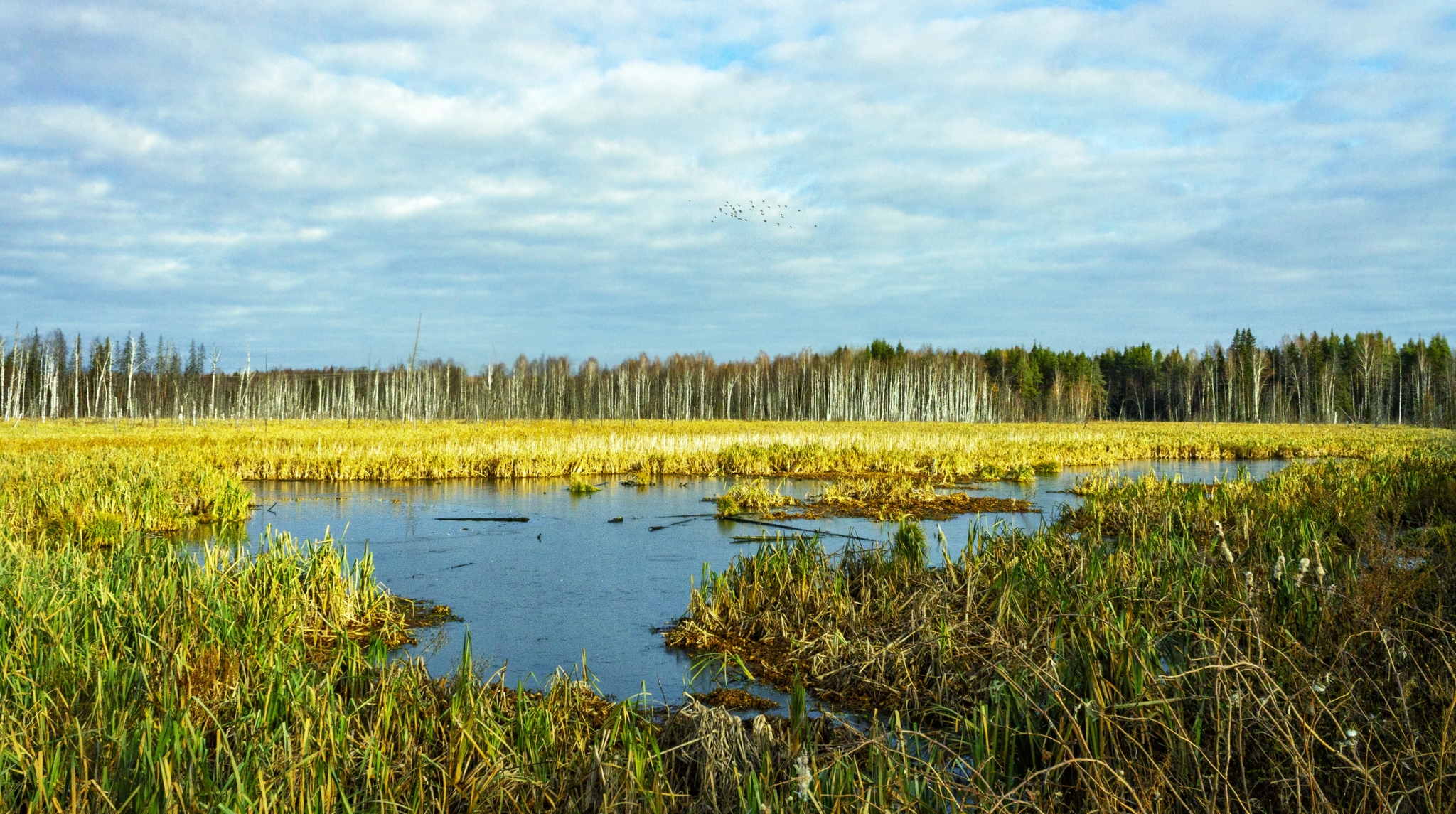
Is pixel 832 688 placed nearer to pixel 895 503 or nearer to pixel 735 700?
pixel 735 700

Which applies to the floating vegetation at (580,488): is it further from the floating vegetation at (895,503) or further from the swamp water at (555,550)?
the floating vegetation at (895,503)

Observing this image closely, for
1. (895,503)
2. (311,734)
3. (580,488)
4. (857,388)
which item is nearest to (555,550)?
(580,488)

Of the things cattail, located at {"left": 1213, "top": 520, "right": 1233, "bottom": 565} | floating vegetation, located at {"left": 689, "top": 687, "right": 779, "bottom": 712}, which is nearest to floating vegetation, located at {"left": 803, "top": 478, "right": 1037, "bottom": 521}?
cattail, located at {"left": 1213, "top": 520, "right": 1233, "bottom": 565}

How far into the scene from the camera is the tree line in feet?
269

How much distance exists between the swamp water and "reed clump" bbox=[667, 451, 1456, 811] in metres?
0.97

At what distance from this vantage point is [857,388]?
9406 centimetres

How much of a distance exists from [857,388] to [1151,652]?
89.8 metres

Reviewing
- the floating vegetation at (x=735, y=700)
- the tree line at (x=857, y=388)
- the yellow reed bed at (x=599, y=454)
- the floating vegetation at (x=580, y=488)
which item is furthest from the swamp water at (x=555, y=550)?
the tree line at (x=857, y=388)

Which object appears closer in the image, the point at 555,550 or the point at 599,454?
the point at 555,550

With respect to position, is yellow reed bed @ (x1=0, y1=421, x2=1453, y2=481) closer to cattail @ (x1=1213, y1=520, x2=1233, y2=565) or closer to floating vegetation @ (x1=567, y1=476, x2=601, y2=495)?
floating vegetation @ (x1=567, y1=476, x2=601, y2=495)

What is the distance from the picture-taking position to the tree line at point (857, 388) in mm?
82000

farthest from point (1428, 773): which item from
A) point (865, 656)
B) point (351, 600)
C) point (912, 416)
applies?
point (912, 416)

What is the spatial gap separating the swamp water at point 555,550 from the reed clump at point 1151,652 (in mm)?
967

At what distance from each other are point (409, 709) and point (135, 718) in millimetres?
1406
